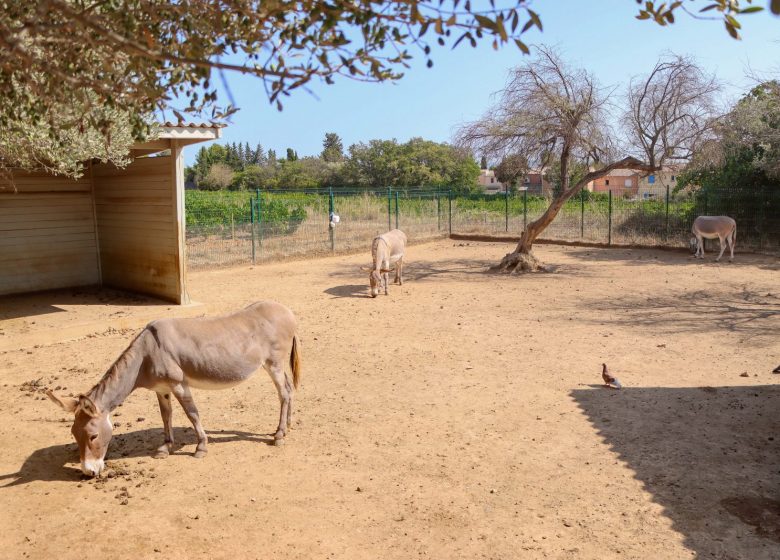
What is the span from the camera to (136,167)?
40.4 feet

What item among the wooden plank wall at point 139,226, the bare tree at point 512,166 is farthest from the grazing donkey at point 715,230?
the wooden plank wall at point 139,226

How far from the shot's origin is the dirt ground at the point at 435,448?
420 cm

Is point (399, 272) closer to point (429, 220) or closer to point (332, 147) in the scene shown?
point (429, 220)

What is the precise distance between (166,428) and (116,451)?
523mm

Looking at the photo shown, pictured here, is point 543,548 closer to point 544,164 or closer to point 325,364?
point 325,364

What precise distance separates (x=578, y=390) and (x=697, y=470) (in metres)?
2.10

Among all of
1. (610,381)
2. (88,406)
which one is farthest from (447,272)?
(88,406)

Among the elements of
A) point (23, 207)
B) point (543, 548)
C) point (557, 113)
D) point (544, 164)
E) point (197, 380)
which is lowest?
point (543, 548)

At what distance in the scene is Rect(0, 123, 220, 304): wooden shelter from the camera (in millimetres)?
11719

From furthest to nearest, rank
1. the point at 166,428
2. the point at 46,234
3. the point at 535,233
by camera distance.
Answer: the point at 535,233 → the point at 46,234 → the point at 166,428

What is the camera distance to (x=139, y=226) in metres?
12.5

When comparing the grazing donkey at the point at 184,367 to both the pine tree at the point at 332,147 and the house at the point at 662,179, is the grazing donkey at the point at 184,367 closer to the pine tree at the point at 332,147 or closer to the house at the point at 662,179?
the house at the point at 662,179

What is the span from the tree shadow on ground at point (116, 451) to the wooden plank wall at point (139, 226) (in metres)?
6.21

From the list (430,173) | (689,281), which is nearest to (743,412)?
(689,281)
